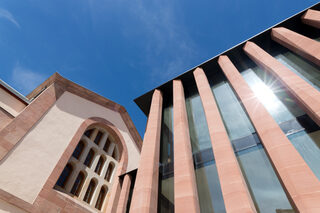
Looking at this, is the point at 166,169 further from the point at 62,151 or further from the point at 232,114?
the point at 62,151

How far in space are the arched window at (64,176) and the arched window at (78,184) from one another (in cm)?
90

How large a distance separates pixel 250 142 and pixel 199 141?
2.50 meters

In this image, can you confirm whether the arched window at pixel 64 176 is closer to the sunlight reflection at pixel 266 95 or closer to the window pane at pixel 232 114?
the window pane at pixel 232 114

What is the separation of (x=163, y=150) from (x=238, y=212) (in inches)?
226

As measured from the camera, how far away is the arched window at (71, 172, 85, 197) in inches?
573

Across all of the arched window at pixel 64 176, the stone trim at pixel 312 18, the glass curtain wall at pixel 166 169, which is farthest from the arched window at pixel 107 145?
the stone trim at pixel 312 18

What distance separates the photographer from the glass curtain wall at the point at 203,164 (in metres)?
6.08

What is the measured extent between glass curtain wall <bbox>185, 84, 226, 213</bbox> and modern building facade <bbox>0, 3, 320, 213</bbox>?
0.04 metres

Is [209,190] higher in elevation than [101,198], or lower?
lower

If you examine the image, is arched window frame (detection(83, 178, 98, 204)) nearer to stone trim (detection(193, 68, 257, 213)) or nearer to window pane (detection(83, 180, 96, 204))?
window pane (detection(83, 180, 96, 204))

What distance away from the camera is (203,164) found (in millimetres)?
7621

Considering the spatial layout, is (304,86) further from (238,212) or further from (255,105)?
(238,212)

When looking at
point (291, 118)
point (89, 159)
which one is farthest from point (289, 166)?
point (89, 159)

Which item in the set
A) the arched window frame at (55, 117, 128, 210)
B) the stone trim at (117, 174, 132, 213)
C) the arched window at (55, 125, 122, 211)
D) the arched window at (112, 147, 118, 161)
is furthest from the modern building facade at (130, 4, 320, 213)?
the arched window at (112, 147, 118, 161)
